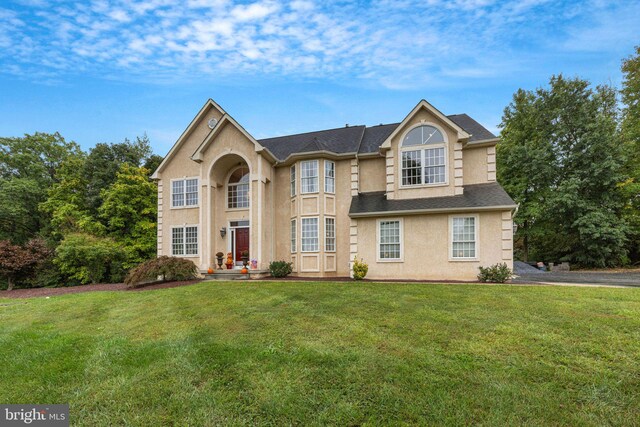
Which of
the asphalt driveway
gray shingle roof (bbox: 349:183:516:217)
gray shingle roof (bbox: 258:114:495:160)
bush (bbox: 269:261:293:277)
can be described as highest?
gray shingle roof (bbox: 258:114:495:160)

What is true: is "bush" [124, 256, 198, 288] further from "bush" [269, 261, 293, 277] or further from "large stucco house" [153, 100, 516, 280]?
"bush" [269, 261, 293, 277]

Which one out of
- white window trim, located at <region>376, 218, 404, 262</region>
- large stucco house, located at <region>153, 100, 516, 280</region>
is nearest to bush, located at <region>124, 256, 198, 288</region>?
large stucco house, located at <region>153, 100, 516, 280</region>

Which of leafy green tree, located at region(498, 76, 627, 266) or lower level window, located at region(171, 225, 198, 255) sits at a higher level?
leafy green tree, located at region(498, 76, 627, 266)

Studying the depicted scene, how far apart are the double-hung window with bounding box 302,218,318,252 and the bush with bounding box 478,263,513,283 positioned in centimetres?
761

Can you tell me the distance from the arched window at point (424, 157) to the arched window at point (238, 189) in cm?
874

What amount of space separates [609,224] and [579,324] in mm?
20931

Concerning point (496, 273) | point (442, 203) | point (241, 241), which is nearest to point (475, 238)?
point (496, 273)

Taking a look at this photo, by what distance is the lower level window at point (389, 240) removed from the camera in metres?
14.2

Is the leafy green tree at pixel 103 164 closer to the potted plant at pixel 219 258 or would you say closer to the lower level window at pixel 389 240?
the potted plant at pixel 219 258

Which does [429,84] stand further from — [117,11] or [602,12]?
[117,11]

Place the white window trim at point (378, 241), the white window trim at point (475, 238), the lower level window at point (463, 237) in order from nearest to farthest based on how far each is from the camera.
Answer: the white window trim at point (475, 238) → the lower level window at point (463, 237) → the white window trim at point (378, 241)

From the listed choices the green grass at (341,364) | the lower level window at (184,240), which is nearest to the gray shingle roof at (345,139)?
the lower level window at (184,240)

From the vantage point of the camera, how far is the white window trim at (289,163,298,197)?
1612 cm

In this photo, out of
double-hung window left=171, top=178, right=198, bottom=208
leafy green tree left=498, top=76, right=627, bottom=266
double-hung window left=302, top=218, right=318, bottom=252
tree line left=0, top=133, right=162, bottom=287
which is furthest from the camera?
leafy green tree left=498, top=76, right=627, bottom=266
